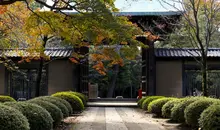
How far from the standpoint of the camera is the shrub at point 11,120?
4861mm

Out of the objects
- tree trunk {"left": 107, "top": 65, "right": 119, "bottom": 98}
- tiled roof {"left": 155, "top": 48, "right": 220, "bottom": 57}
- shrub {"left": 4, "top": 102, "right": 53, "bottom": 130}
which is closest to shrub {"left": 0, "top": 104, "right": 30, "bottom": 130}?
shrub {"left": 4, "top": 102, "right": 53, "bottom": 130}

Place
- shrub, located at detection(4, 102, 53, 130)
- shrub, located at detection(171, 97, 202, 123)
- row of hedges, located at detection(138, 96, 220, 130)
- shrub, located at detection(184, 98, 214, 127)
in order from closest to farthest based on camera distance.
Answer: shrub, located at detection(4, 102, 53, 130) → row of hedges, located at detection(138, 96, 220, 130) → shrub, located at detection(184, 98, 214, 127) → shrub, located at detection(171, 97, 202, 123)

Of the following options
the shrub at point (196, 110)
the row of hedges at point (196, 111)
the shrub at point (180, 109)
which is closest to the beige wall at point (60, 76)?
the row of hedges at point (196, 111)

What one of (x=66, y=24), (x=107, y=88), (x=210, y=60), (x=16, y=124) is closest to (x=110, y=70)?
(x=107, y=88)

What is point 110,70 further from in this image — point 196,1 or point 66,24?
point 66,24

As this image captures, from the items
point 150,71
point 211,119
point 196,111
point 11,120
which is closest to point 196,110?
point 196,111

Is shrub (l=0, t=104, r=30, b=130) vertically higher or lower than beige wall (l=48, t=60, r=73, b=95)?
lower

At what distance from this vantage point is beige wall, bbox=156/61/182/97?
1994cm

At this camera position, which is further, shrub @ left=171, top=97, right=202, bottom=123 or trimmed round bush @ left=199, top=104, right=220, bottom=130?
shrub @ left=171, top=97, right=202, bottom=123

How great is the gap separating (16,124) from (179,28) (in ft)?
46.9

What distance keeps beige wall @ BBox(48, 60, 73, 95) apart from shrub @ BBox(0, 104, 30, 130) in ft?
48.9

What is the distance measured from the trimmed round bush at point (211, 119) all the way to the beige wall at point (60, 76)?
13969 millimetres

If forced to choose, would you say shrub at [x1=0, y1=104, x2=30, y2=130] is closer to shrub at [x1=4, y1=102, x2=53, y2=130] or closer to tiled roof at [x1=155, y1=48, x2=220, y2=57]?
shrub at [x1=4, y1=102, x2=53, y2=130]

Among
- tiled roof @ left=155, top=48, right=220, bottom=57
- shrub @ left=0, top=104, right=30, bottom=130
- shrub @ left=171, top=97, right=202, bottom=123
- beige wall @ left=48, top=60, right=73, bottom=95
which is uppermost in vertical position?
tiled roof @ left=155, top=48, right=220, bottom=57
